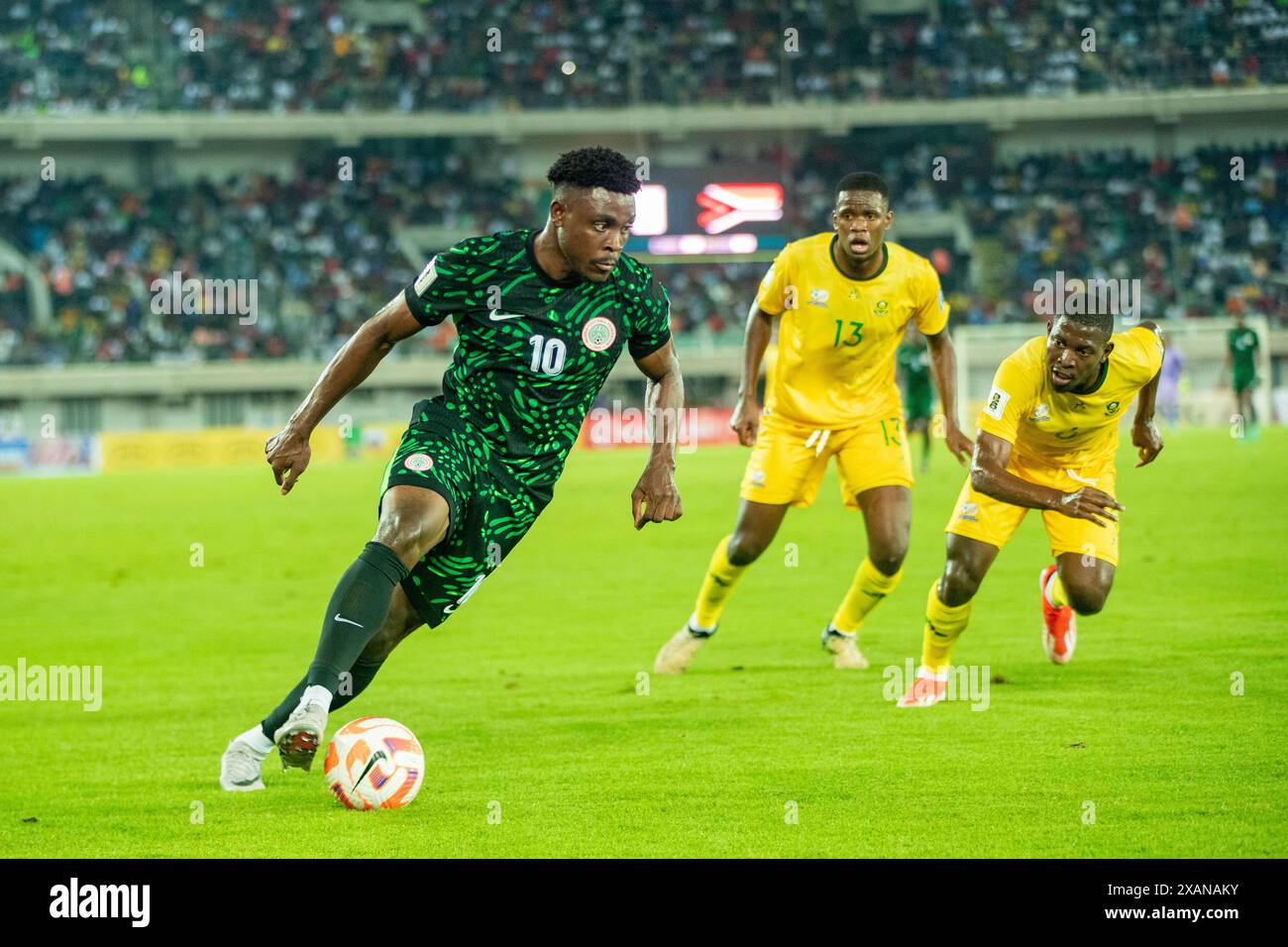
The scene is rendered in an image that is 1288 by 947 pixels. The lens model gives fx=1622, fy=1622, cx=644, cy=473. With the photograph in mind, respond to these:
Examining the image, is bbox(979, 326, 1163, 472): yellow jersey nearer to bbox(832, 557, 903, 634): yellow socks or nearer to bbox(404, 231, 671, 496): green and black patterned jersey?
bbox(832, 557, 903, 634): yellow socks

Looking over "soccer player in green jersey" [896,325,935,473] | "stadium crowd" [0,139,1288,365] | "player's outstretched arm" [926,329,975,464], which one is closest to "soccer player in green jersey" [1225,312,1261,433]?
"soccer player in green jersey" [896,325,935,473]

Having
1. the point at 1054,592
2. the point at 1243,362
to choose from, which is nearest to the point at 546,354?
the point at 1054,592

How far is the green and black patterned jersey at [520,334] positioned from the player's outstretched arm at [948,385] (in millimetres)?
2937

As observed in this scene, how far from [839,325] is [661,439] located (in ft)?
9.53

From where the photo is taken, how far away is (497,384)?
19.9 feet

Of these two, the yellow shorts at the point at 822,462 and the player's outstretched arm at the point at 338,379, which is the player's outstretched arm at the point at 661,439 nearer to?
the player's outstretched arm at the point at 338,379

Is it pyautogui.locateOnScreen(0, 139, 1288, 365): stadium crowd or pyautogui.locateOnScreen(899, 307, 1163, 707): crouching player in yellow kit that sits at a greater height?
pyautogui.locateOnScreen(899, 307, 1163, 707): crouching player in yellow kit

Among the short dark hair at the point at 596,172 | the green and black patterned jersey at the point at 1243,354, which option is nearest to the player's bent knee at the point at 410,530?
the short dark hair at the point at 596,172

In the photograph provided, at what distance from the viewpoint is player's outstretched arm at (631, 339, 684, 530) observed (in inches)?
240

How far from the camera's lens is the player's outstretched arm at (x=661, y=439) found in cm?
610

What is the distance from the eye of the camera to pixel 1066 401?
7.77 m

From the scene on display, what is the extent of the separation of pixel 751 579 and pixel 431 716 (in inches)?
251

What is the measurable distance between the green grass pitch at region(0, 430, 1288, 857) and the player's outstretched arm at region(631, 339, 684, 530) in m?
1.05
